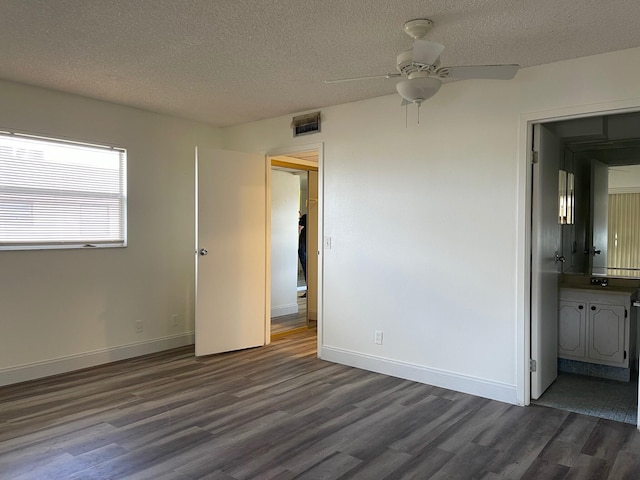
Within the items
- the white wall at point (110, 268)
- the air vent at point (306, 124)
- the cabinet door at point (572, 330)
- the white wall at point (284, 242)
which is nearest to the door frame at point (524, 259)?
the cabinet door at point (572, 330)

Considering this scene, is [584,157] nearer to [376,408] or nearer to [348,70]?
[348,70]

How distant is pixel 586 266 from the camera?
4750 millimetres

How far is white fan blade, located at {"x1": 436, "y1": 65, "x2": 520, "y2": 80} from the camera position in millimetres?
2438

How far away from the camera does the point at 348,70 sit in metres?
3.43

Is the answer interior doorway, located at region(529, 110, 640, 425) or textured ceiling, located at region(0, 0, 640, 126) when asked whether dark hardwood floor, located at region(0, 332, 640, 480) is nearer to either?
interior doorway, located at region(529, 110, 640, 425)

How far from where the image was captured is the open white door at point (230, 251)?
458cm

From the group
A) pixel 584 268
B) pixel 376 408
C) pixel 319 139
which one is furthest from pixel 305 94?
pixel 584 268

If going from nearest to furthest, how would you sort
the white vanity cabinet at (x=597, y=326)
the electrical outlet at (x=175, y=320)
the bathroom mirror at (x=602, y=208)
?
the white vanity cabinet at (x=597, y=326) → the bathroom mirror at (x=602, y=208) → the electrical outlet at (x=175, y=320)

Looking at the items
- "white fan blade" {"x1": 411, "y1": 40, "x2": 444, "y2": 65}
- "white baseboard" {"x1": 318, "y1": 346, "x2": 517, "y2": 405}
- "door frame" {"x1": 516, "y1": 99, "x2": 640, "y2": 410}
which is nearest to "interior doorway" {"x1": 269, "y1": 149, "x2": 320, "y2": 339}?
"white baseboard" {"x1": 318, "y1": 346, "x2": 517, "y2": 405}

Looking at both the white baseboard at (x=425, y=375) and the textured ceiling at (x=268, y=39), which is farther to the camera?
the white baseboard at (x=425, y=375)

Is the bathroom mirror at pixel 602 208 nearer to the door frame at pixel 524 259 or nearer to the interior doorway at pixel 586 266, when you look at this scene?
the interior doorway at pixel 586 266

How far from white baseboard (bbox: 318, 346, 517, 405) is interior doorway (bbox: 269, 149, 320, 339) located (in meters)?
1.61

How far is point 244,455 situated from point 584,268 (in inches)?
156

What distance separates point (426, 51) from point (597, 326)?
3.11 m
